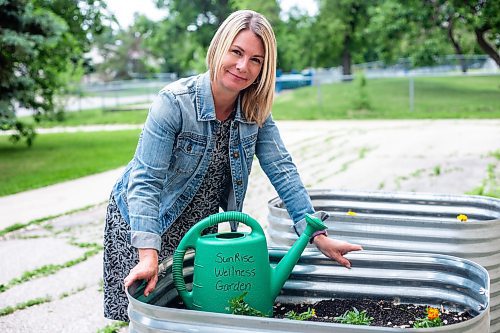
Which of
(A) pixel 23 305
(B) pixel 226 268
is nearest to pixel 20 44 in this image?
(A) pixel 23 305

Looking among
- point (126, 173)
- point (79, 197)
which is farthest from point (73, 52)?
point (126, 173)

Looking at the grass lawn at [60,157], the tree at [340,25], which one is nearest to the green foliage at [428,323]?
the grass lawn at [60,157]

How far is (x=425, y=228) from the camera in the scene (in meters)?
2.61

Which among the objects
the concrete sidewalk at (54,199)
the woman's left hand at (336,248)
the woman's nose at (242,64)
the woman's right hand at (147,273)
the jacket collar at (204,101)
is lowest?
the concrete sidewalk at (54,199)

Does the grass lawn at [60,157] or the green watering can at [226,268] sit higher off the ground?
the green watering can at [226,268]

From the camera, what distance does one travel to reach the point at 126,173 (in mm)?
2445

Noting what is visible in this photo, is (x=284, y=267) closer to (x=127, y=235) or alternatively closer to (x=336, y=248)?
(x=336, y=248)

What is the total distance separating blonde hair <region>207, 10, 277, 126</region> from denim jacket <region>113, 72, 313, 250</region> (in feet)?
Result: 0.13

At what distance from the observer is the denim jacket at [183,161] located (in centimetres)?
213

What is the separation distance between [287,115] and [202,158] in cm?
1655

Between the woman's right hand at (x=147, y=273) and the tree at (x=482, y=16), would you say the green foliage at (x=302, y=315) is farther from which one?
the tree at (x=482, y=16)

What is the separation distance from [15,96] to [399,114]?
9.79m

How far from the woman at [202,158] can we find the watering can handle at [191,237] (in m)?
0.06

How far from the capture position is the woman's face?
2.14 meters
